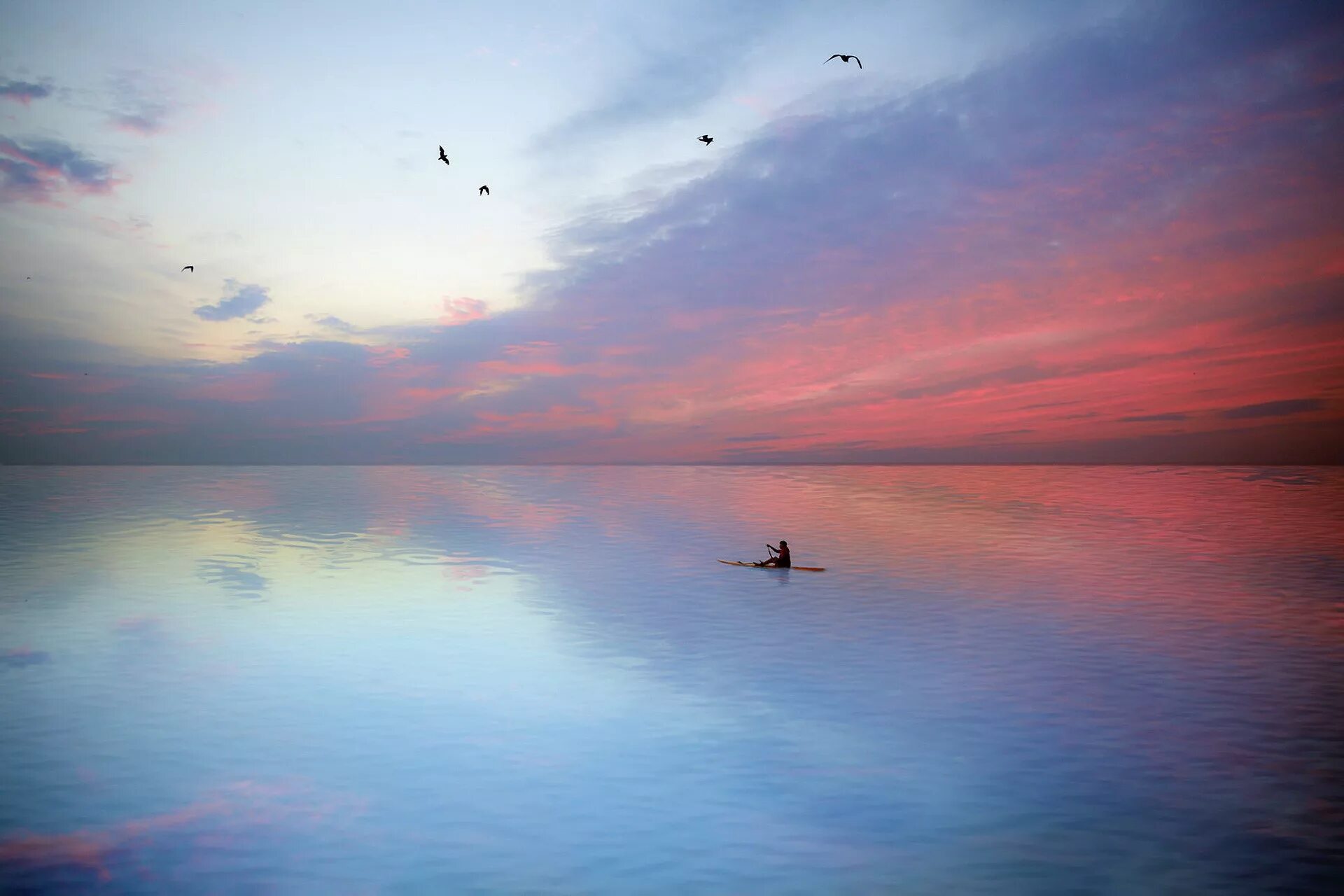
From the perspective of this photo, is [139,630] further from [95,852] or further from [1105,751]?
[1105,751]

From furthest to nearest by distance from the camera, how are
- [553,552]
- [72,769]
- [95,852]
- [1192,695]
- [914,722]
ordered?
[553,552] < [1192,695] < [914,722] < [72,769] < [95,852]

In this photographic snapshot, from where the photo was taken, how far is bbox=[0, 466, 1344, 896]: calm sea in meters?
11.6

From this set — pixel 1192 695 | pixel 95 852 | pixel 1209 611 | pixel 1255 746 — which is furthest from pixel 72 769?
pixel 1209 611

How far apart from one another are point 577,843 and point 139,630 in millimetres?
22654

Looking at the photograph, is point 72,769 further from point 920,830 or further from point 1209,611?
point 1209,611

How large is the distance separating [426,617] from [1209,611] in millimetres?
30669

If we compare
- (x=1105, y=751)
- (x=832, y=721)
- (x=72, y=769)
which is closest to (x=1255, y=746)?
(x=1105, y=751)

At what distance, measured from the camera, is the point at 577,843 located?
1208cm

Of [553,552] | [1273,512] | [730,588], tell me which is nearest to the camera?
[730,588]

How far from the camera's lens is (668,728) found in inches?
685

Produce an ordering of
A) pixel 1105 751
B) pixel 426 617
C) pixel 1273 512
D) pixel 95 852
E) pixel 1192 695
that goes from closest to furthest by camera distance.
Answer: pixel 95 852 → pixel 1105 751 → pixel 1192 695 → pixel 426 617 → pixel 1273 512

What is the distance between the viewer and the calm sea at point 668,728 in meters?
11.6

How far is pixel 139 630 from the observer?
2694 cm

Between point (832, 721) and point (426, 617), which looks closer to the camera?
point (832, 721)
